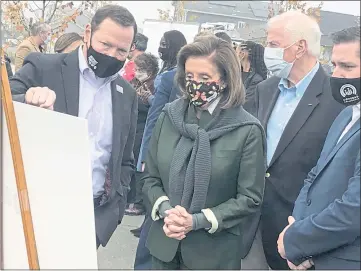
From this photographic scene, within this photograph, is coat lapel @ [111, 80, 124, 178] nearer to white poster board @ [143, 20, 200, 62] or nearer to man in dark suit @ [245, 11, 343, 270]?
man in dark suit @ [245, 11, 343, 270]

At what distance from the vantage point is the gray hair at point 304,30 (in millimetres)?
2789

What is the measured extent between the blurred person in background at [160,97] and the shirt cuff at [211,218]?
540 millimetres

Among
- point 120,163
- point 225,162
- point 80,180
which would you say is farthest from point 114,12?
point 80,180

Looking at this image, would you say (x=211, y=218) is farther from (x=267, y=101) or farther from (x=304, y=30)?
(x=304, y=30)

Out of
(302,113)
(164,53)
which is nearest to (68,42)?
(164,53)

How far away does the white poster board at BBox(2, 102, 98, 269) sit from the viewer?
147 centimetres

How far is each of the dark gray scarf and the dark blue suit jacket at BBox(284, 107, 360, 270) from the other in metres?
0.48

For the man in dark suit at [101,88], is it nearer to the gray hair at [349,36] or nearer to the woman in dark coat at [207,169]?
the woman in dark coat at [207,169]

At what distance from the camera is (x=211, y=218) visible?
7.07 ft

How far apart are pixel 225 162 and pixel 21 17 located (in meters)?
8.07

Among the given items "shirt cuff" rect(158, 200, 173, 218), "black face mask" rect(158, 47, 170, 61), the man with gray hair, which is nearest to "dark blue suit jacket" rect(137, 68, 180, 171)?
"black face mask" rect(158, 47, 170, 61)

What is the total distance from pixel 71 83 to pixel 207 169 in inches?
29.0

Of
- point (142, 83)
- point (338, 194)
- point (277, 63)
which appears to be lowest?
point (142, 83)

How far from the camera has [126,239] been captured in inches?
189
